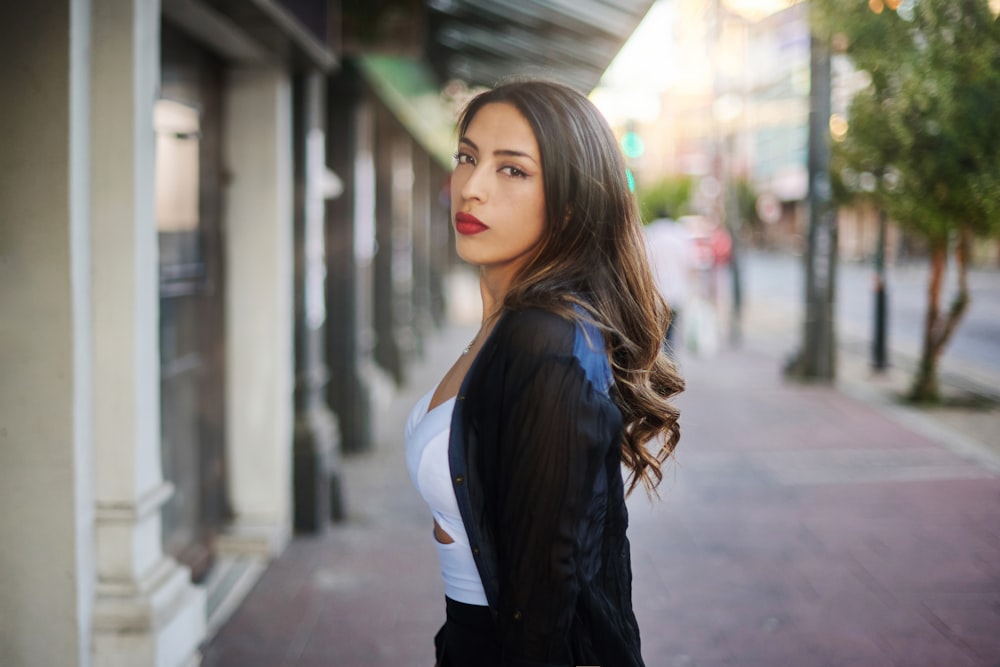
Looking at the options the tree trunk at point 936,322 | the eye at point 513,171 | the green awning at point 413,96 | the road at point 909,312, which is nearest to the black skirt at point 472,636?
the eye at point 513,171

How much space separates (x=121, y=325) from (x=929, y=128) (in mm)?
7276

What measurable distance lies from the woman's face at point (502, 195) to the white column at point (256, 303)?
12.5ft

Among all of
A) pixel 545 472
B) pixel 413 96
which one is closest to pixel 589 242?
pixel 545 472

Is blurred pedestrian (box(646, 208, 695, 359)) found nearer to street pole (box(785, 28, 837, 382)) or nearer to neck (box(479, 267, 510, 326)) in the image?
street pole (box(785, 28, 837, 382))

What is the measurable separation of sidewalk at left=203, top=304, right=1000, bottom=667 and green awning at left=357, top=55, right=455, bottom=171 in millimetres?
2537

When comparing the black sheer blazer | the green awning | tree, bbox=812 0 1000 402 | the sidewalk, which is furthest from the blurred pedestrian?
the black sheer blazer

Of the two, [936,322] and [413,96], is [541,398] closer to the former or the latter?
[413,96]

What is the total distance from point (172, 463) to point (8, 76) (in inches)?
87.9

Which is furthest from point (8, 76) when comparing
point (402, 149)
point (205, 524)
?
point (402, 149)

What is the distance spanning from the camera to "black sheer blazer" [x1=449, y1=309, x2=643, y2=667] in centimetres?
148

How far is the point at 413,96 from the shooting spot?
10203 mm

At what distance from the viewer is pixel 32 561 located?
115 inches

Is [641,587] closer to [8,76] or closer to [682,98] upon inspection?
[8,76]

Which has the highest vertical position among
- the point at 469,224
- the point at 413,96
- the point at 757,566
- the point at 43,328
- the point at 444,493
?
the point at 413,96
